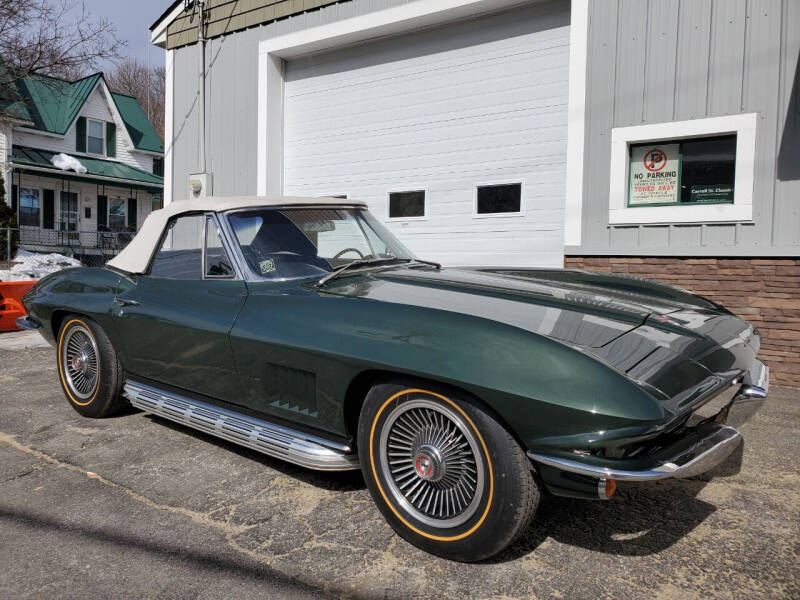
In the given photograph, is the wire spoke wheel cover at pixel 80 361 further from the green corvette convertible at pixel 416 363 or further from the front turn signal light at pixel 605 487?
the front turn signal light at pixel 605 487

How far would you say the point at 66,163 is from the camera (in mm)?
21406

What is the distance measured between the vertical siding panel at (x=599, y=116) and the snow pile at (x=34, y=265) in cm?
495

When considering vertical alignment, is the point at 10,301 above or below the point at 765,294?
below

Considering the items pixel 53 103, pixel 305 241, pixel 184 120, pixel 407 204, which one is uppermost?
pixel 53 103

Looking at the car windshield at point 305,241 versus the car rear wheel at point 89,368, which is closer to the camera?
the car windshield at point 305,241

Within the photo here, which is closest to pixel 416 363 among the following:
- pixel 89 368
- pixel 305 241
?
pixel 305 241

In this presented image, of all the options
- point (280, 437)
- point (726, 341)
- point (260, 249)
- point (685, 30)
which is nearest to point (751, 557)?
point (726, 341)

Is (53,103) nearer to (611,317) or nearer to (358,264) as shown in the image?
(358,264)

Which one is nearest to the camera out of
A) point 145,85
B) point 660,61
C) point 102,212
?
point 660,61

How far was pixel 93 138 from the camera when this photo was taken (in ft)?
79.6

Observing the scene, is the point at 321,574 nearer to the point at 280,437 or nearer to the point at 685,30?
the point at 280,437

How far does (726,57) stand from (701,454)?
490 centimetres

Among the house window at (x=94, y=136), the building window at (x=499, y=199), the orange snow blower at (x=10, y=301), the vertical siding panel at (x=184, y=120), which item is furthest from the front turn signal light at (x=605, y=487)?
the house window at (x=94, y=136)

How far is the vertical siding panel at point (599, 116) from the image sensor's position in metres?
6.13
